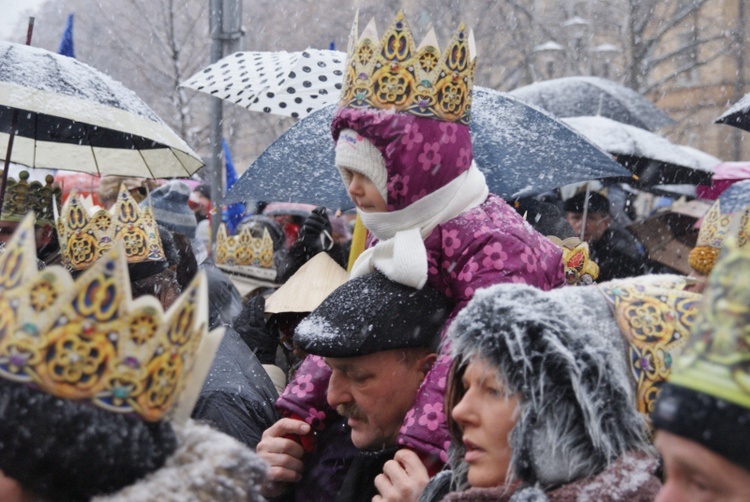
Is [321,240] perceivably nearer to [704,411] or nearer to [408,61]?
[408,61]

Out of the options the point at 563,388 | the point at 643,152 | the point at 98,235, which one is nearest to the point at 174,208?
the point at 98,235

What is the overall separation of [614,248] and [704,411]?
6.65m

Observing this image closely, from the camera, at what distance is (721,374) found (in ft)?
5.31

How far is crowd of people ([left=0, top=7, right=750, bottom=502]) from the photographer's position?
76.2 inches

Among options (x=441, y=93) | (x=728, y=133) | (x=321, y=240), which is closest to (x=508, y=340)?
(x=441, y=93)

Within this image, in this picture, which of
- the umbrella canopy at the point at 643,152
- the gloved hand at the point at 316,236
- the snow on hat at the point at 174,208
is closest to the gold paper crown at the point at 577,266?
the gloved hand at the point at 316,236

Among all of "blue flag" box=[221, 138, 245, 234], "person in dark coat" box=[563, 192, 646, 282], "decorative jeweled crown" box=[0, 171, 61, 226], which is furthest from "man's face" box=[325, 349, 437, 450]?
"blue flag" box=[221, 138, 245, 234]

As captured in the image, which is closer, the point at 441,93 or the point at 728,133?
the point at 441,93

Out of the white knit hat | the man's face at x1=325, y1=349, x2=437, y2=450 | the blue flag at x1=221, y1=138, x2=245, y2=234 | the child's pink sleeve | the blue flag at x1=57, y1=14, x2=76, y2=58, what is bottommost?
the blue flag at x1=221, y1=138, x2=245, y2=234

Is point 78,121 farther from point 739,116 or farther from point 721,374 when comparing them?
point 739,116

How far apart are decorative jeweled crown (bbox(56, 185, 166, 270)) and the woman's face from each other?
260cm

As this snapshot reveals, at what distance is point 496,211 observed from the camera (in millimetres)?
3471

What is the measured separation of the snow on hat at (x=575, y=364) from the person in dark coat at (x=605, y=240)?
17.9 ft

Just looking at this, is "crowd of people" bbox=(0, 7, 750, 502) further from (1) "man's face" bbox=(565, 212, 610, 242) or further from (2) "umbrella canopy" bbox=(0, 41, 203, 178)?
(1) "man's face" bbox=(565, 212, 610, 242)
